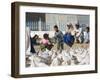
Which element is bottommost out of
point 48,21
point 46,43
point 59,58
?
point 59,58

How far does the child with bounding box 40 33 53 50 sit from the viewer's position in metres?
1.84

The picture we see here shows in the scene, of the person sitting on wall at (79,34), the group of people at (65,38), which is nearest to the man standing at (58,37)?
the group of people at (65,38)

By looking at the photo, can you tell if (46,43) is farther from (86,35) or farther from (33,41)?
(86,35)

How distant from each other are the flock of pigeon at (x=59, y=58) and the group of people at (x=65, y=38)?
40 mm

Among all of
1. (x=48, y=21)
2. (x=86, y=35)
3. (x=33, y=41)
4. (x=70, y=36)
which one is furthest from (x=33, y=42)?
(x=86, y=35)

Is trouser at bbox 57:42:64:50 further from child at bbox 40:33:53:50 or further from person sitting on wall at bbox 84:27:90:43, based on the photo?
person sitting on wall at bbox 84:27:90:43

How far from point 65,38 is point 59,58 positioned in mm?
161

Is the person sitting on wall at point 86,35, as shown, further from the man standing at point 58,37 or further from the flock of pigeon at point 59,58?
the man standing at point 58,37

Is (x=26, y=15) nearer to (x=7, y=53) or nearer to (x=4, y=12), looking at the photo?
(x=4, y=12)

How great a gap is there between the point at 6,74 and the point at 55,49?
1.40ft

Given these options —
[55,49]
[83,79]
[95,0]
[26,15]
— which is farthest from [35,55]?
[95,0]

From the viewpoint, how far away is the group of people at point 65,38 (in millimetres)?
1843

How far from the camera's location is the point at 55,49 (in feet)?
6.18

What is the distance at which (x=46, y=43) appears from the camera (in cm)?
186
